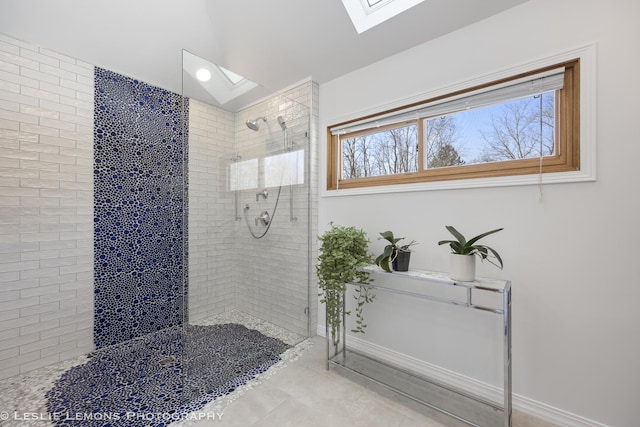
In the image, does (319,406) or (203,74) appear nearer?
(319,406)

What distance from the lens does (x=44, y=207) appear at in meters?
2.02

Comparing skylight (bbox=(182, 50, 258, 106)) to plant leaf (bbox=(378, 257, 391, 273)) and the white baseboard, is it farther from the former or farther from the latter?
the white baseboard

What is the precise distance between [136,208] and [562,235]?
10.7 feet

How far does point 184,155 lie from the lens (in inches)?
83.0

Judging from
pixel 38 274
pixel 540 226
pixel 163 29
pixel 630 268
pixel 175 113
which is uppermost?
pixel 163 29

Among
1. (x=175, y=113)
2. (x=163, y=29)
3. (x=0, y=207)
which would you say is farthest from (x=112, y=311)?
(x=163, y=29)

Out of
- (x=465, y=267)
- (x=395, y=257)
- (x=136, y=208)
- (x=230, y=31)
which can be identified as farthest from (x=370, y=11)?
(x=136, y=208)

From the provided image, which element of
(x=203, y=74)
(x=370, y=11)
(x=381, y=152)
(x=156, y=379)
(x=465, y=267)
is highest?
Result: (x=370, y=11)

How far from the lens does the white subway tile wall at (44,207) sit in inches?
73.8

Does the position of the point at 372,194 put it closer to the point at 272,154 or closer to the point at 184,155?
the point at 272,154

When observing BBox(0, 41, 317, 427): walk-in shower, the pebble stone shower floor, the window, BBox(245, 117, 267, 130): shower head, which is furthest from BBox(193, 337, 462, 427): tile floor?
BBox(245, 117, 267, 130): shower head

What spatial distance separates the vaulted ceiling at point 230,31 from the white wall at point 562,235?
9.4 inches

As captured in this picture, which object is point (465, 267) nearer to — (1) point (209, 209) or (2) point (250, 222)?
(2) point (250, 222)

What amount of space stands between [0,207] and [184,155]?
1.26 meters
